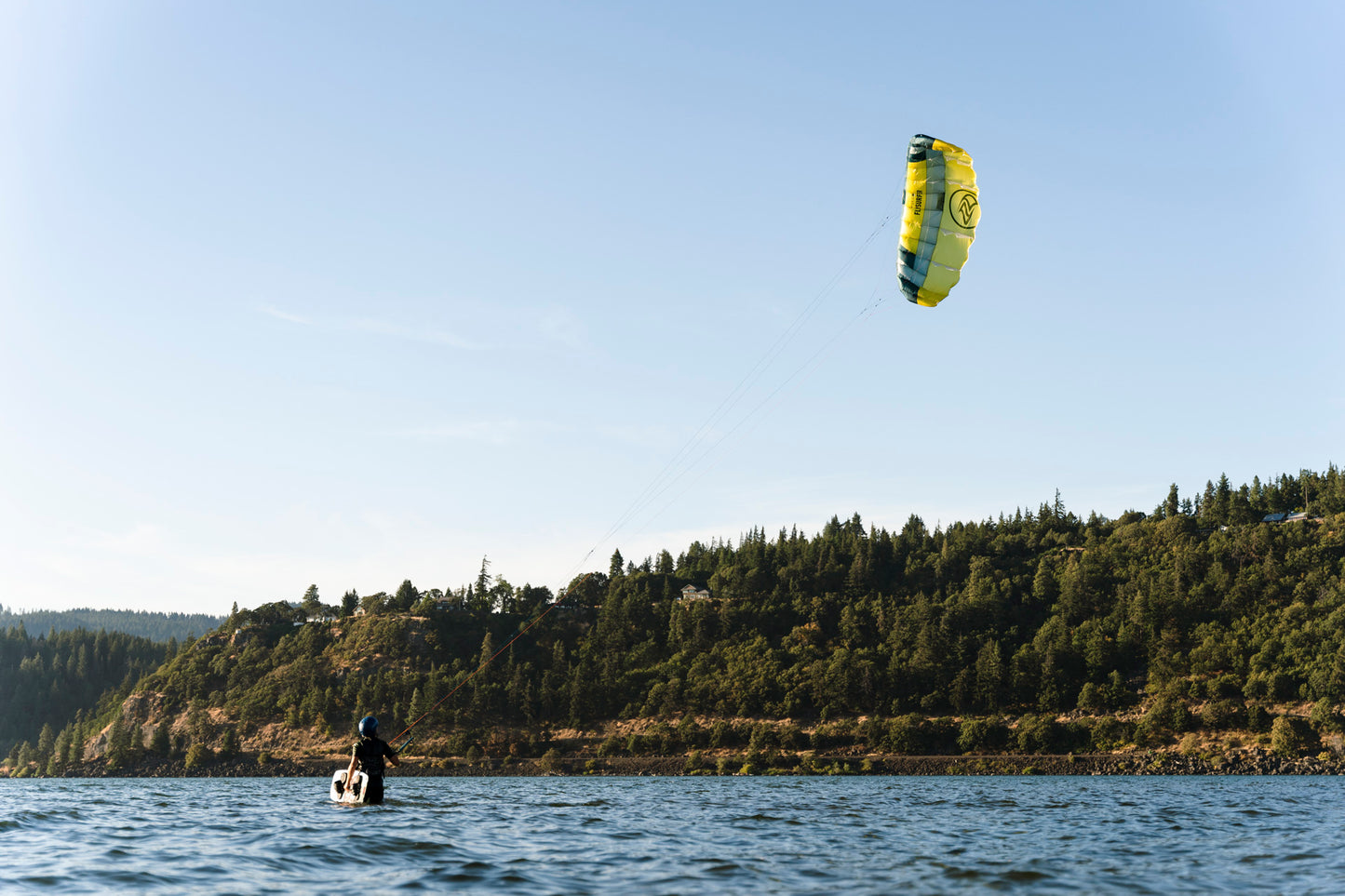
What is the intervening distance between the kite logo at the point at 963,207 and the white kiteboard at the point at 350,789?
26.0 metres

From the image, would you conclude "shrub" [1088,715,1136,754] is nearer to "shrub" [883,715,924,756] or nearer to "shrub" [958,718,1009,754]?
"shrub" [958,718,1009,754]

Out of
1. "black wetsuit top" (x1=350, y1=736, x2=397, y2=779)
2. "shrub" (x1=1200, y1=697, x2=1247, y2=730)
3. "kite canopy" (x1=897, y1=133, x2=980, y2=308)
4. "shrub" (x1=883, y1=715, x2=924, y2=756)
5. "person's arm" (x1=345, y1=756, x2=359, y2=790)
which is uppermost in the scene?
"kite canopy" (x1=897, y1=133, x2=980, y2=308)

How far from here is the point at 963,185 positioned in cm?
3419

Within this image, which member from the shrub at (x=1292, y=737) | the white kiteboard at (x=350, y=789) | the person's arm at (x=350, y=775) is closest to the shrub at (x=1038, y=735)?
the shrub at (x=1292, y=737)

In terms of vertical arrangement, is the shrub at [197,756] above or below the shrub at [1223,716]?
below

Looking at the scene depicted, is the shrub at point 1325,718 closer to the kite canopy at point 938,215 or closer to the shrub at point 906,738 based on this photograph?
the shrub at point 906,738

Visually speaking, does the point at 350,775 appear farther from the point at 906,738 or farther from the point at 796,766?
the point at 906,738

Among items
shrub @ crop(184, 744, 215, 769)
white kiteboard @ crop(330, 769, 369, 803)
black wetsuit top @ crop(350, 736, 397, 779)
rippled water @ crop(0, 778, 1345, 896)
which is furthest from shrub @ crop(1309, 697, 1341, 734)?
shrub @ crop(184, 744, 215, 769)

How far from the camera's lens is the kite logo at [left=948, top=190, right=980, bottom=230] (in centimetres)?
3412

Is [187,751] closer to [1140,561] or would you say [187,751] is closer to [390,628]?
[390,628]

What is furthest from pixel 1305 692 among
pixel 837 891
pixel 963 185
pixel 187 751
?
pixel 187 751

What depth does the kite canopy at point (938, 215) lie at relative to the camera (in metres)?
34.1

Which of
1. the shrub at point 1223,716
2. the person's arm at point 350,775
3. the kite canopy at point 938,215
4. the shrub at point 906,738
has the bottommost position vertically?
the shrub at point 906,738

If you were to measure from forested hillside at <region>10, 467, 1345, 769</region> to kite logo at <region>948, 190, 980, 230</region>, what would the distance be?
9920 cm
